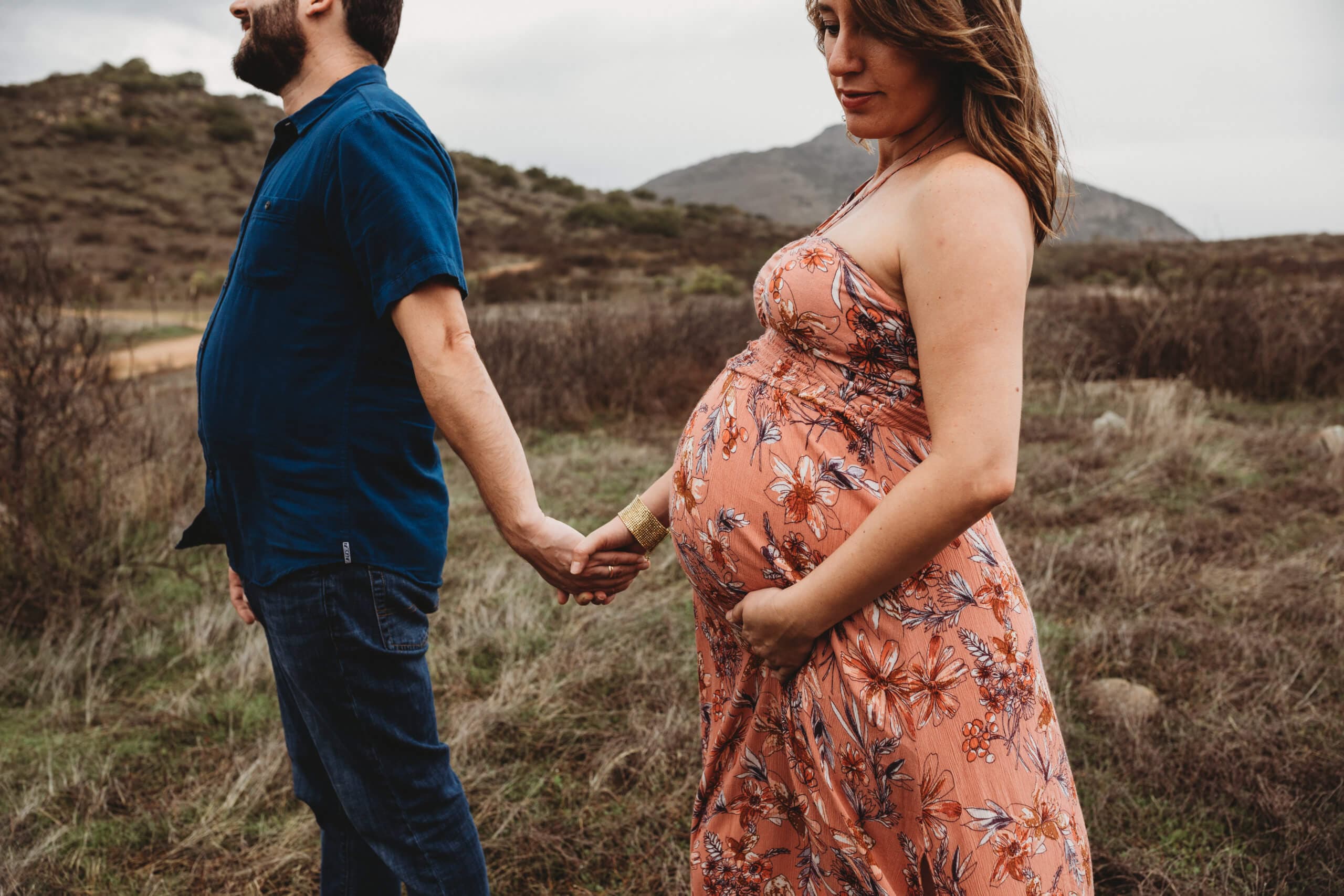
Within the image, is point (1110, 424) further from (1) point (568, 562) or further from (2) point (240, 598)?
(2) point (240, 598)

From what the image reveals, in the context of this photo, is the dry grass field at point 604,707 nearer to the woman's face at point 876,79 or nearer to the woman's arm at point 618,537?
the woman's arm at point 618,537

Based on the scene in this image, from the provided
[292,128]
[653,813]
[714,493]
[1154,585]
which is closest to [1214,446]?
[1154,585]

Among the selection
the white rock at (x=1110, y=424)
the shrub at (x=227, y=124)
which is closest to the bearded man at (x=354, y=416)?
the white rock at (x=1110, y=424)

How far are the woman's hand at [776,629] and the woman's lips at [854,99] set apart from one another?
72cm

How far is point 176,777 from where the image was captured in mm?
2729

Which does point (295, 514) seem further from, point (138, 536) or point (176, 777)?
point (138, 536)

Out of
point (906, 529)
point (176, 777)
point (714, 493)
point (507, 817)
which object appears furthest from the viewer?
point (176, 777)

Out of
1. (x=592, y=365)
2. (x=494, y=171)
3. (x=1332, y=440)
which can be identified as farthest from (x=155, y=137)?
(x=1332, y=440)

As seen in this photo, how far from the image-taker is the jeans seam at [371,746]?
55.2 inches

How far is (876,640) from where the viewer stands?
3.83ft

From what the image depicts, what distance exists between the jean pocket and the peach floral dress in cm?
53

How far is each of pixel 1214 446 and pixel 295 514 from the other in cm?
677

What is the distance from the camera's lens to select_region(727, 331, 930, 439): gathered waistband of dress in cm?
119

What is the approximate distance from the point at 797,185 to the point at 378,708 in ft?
344
